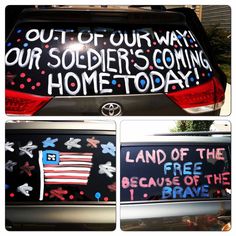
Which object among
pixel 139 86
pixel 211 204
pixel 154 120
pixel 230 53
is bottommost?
pixel 211 204

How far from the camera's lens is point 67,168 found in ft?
9.70

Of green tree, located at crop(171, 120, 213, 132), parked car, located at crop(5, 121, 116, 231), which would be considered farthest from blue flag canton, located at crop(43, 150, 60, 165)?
green tree, located at crop(171, 120, 213, 132)

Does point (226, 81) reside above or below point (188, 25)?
below

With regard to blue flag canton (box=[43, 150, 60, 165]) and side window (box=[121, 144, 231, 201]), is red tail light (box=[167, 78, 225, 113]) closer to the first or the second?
side window (box=[121, 144, 231, 201])

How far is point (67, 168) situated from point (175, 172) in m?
0.58

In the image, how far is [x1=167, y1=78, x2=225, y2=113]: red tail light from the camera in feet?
9.75

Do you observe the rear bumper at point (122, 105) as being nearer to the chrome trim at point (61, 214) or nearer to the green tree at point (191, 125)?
the green tree at point (191, 125)

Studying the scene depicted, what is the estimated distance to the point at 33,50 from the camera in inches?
116

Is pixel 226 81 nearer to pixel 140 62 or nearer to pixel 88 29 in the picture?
pixel 140 62

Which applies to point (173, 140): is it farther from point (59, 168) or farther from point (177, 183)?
point (59, 168)

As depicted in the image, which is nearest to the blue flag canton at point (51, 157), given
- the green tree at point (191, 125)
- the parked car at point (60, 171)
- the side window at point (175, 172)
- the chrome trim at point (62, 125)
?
the parked car at point (60, 171)

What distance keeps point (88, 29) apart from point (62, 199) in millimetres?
918

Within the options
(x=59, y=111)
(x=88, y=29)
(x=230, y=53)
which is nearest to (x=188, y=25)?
(x=230, y=53)

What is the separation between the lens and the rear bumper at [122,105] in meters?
2.93
